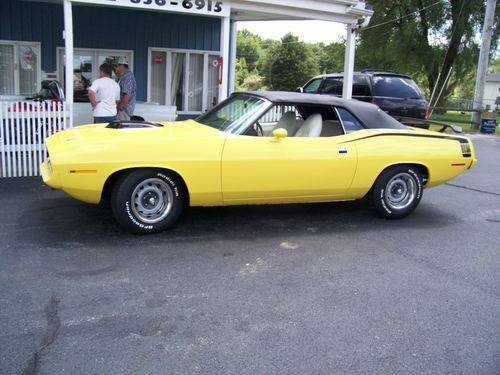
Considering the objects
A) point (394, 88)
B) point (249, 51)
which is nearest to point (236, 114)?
point (394, 88)

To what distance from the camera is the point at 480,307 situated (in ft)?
13.1

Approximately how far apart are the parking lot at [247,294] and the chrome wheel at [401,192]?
0.23 meters

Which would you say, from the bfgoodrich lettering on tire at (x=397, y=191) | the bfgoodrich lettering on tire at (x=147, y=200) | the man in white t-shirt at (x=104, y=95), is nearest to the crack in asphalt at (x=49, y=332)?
the bfgoodrich lettering on tire at (x=147, y=200)

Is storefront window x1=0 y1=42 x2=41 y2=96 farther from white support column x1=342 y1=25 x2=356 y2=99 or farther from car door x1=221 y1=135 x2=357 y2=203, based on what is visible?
car door x1=221 y1=135 x2=357 y2=203

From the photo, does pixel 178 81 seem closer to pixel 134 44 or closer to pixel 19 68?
pixel 134 44

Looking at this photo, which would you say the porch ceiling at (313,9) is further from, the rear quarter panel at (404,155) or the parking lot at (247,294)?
the parking lot at (247,294)

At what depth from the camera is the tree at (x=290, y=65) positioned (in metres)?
62.0

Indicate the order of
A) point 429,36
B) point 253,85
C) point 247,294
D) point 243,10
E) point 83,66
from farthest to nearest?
point 253,85 < point 429,36 < point 83,66 < point 243,10 < point 247,294

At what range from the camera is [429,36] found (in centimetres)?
2841

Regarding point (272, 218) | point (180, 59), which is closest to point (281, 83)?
point (180, 59)

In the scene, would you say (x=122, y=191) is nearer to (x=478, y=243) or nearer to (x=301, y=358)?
(x=301, y=358)

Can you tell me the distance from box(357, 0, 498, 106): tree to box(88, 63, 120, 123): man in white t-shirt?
21.7 metres

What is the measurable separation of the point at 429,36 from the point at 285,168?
85.4 feet

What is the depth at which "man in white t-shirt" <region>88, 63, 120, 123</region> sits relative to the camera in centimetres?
826
